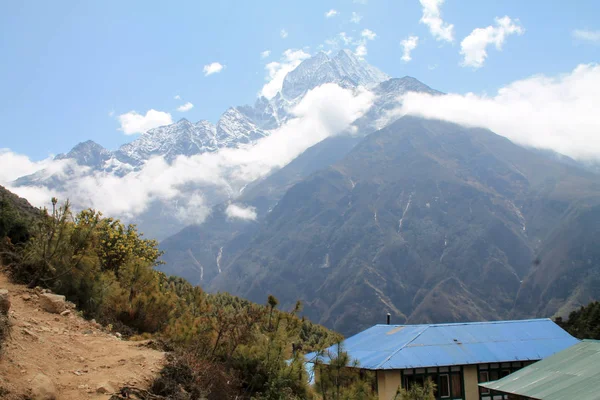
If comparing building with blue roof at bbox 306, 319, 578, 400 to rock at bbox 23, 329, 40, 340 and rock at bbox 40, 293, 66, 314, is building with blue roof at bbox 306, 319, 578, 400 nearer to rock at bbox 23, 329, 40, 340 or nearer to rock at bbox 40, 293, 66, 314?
rock at bbox 40, 293, 66, 314

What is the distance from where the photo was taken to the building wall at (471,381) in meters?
23.8

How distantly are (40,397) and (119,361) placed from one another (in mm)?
2225

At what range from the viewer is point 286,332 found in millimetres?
12281

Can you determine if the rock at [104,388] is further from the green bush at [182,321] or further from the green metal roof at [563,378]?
the green metal roof at [563,378]

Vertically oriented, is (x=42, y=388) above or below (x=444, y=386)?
above

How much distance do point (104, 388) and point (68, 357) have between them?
6.16 ft

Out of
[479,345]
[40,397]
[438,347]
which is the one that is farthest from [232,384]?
[479,345]

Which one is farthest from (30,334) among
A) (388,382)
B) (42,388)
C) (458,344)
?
(458,344)

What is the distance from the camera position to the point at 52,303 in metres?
12.1

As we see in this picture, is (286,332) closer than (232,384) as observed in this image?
No

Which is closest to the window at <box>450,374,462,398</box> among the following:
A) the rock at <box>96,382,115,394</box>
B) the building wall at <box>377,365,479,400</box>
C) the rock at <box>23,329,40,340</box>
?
the building wall at <box>377,365,479,400</box>

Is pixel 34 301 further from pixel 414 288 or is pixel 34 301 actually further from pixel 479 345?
pixel 414 288

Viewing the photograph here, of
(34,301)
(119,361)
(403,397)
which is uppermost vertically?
(34,301)

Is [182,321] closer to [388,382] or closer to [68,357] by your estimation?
[68,357]
